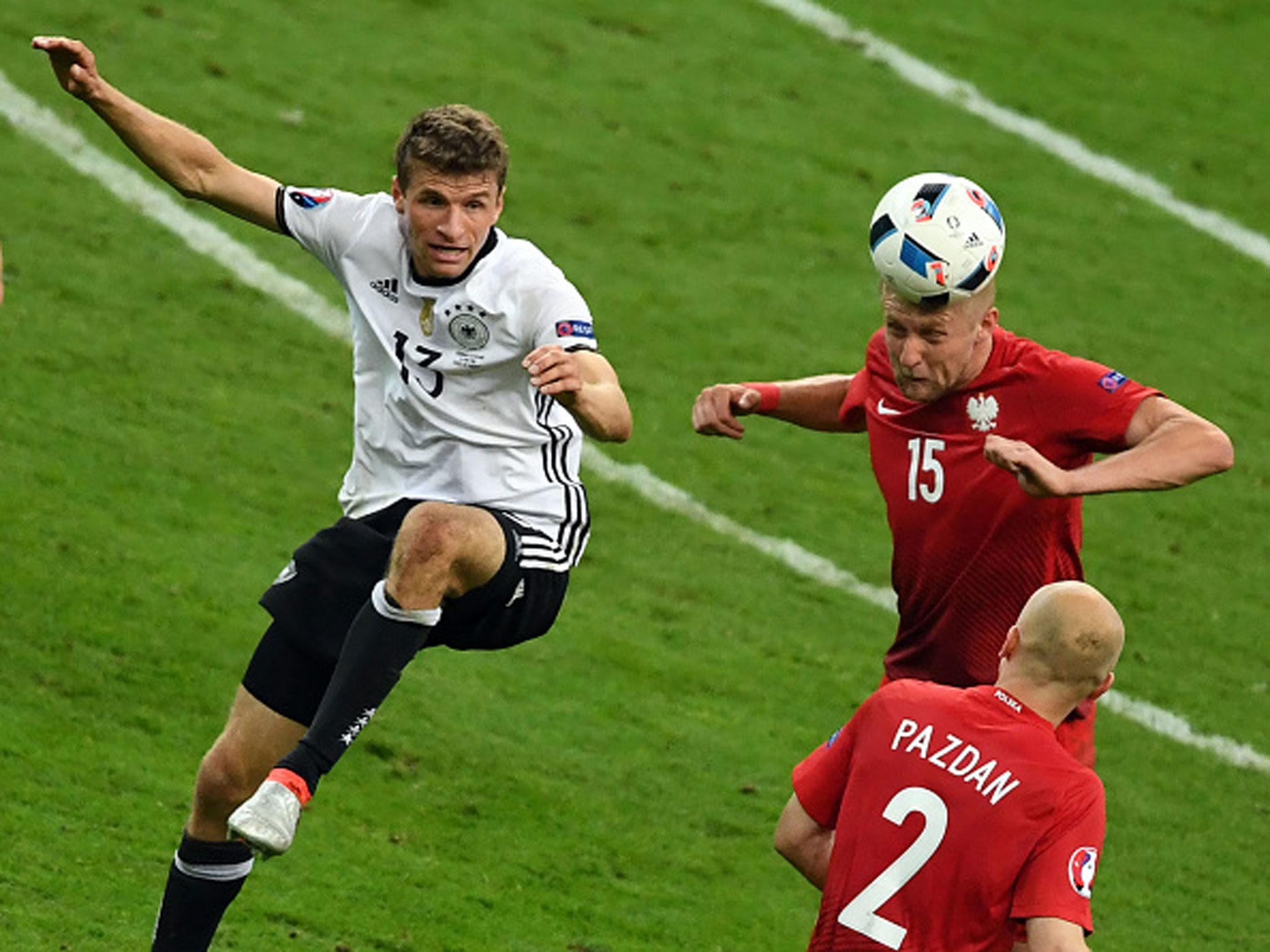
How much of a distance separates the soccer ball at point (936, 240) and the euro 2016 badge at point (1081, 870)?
1.53m

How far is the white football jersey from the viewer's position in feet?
19.9

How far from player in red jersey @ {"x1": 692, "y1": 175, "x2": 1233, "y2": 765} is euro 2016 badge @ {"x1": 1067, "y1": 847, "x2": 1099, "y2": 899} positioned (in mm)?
1054

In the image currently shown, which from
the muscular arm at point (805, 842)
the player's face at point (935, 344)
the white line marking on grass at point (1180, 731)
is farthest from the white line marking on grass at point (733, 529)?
the muscular arm at point (805, 842)

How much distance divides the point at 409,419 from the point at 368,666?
796 mm

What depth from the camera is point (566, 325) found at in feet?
19.4

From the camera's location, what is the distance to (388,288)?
20.3 ft

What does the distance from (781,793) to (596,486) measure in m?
2.28

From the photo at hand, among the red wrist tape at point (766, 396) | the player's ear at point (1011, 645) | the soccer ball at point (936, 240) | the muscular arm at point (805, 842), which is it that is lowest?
the muscular arm at point (805, 842)

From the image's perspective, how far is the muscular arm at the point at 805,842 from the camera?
548 centimetres

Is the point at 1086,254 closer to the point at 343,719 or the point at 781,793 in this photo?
the point at 781,793

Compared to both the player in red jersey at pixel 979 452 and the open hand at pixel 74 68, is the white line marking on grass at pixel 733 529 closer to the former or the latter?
the player in red jersey at pixel 979 452

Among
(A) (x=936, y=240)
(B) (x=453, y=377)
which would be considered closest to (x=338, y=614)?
(B) (x=453, y=377)

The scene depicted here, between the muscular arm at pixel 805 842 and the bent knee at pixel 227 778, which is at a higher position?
the muscular arm at pixel 805 842

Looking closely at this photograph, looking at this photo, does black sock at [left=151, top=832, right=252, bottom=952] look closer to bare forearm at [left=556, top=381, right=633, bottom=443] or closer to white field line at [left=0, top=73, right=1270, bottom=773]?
bare forearm at [left=556, top=381, right=633, bottom=443]
